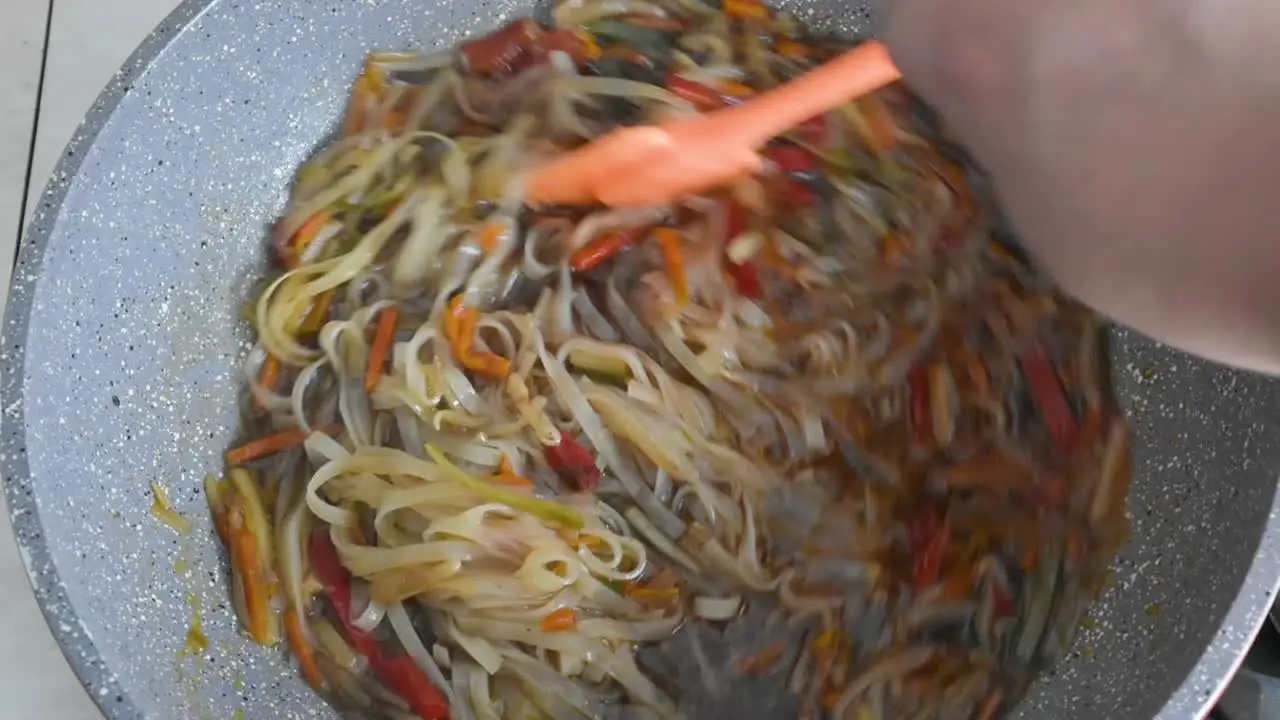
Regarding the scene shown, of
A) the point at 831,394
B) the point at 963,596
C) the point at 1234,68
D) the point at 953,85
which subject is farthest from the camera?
the point at 831,394

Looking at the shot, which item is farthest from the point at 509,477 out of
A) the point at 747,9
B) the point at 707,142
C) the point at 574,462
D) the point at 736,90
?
the point at 747,9

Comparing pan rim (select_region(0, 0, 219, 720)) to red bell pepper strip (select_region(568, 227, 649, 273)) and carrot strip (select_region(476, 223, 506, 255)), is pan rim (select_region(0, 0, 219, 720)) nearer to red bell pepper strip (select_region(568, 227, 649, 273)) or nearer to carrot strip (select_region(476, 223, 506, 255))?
carrot strip (select_region(476, 223, 506, 255))

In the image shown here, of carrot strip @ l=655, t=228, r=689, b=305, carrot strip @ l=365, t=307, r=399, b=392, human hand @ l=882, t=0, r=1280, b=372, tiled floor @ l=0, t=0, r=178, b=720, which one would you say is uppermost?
human hand @ l=882, t=0, r=1280, b=372

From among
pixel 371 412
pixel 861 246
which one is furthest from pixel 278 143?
pixel 861 246

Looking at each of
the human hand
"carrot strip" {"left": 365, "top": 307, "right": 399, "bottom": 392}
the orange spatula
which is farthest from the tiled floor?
the human hand

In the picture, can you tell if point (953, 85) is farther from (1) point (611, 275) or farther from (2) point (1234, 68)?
(1) point (611, 275)

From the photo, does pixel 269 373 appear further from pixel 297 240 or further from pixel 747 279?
pixel 747 279
